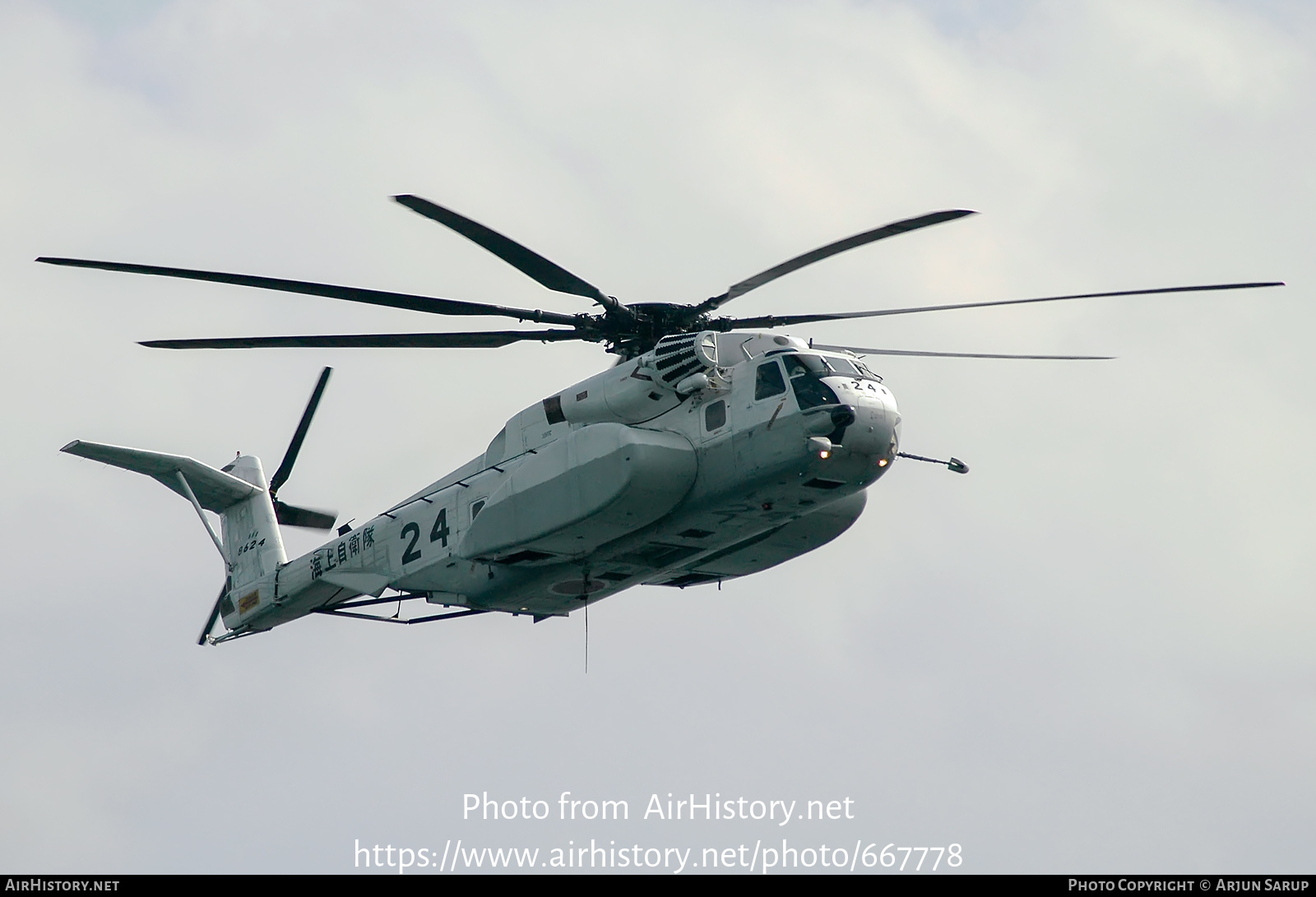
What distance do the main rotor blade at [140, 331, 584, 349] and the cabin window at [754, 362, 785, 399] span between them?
10.6 feet

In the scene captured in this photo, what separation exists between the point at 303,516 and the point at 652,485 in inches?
477

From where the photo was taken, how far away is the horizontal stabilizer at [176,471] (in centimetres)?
3036

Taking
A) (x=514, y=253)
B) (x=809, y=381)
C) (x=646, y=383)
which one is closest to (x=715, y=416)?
(x=646, y=383)

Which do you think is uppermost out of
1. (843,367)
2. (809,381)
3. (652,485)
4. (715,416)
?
(843,367)

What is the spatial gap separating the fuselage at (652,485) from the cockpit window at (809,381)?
Result: 23 millimetres

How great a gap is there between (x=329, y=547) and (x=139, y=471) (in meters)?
4.62

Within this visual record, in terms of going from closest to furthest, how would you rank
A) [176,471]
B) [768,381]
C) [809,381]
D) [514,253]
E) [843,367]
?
[514,253] → [809,381] → [768,381] → [843,367] → [176,471]

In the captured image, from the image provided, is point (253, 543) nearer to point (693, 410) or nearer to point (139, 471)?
point (139, 471)

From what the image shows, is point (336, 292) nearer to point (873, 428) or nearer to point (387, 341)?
point (387, 341)

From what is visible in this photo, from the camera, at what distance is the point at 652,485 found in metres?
24.3

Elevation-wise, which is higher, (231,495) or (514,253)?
(231,495)

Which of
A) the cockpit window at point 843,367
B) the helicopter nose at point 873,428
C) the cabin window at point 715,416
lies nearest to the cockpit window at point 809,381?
the cockpit window at point 843,367

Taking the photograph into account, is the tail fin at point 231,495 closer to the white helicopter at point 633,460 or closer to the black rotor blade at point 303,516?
the black rotor blade at point 303,516

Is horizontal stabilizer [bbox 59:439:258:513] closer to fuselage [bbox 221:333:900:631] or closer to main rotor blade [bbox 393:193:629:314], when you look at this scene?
fuselage [bbox 221:333:900:631]
